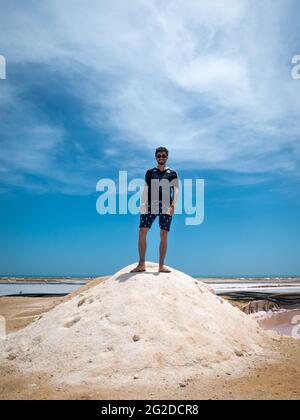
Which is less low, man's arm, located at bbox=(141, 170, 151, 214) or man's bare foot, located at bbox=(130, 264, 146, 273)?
man's arm, located at bbox=(141, 170, 151, 214)

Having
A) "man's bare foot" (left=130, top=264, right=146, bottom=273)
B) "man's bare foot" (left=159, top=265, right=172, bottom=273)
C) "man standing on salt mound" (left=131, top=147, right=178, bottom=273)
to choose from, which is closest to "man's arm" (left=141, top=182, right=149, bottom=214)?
"man standing on salt mound" (left=131, top=147, right=178, bottom=273)

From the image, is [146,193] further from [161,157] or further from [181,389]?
[181,389]

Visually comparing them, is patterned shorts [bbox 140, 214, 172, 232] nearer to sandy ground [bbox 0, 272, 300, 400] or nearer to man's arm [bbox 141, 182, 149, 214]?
man's arm [bbox 141, 182, 149, 214]

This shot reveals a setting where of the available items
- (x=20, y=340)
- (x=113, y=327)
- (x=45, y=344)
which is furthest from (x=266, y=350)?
(x=20, y=340)

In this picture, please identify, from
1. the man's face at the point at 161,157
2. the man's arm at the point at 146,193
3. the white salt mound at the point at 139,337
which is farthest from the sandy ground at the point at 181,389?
the man's face at the point at 161,157

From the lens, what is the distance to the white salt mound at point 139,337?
5.02 meters

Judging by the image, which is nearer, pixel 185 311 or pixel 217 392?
pixel 217 392

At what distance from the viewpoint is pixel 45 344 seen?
586cm

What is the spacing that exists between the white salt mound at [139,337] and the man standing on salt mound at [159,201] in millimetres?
706

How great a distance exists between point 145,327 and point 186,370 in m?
0.98

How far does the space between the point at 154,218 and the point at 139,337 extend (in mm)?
2553

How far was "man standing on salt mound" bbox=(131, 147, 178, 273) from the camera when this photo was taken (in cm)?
718
